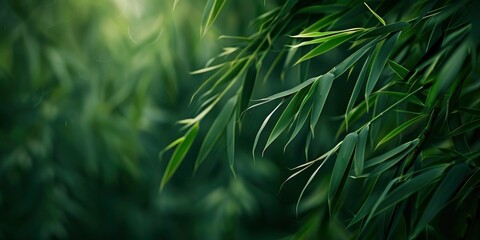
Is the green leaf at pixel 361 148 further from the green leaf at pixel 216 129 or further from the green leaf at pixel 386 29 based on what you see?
the green leaf at pixel 216 129

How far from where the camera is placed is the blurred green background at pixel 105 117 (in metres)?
2.19

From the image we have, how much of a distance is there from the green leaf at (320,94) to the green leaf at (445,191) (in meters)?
0.20

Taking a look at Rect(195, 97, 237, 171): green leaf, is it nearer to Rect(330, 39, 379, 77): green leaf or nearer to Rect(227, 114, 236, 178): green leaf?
Rect(227, 114, 236, 178): green leaf

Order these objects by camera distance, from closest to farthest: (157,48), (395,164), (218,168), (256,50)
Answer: (395,164) → (256,50) → (157,48) → (218,168)

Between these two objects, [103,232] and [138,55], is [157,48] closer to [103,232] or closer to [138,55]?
[138,55]

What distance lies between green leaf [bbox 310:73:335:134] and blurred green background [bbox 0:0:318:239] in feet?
3.71

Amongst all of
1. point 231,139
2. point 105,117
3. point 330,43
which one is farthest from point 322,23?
point 105,117

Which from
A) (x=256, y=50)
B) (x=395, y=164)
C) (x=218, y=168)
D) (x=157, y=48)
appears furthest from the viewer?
(x=218, y=168)

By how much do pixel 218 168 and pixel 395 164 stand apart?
4.34ft

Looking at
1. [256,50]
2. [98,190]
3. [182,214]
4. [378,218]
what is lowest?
[182,214]

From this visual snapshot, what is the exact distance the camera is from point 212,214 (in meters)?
2.24

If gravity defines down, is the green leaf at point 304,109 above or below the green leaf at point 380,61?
below

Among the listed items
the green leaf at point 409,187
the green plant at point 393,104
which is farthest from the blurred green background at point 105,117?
the green leaf at point 409,187

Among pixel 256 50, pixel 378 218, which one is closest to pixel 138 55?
pixel 256 50
